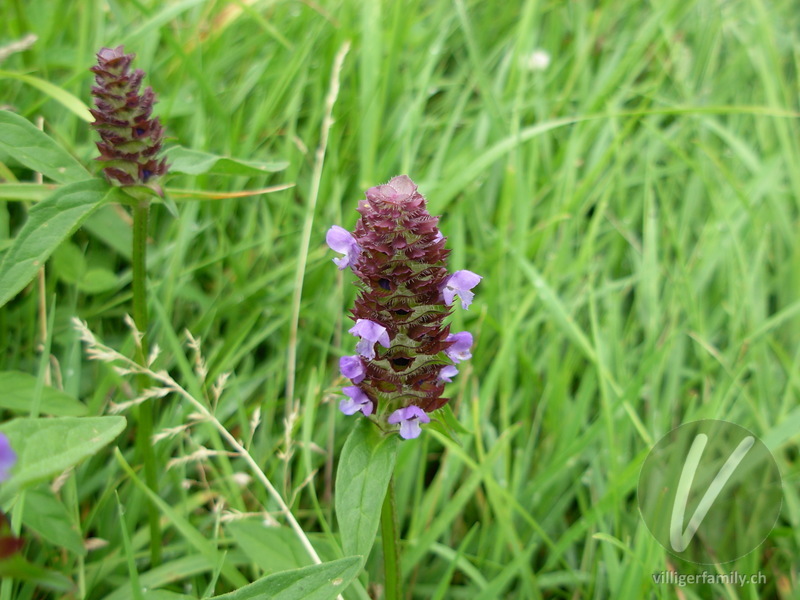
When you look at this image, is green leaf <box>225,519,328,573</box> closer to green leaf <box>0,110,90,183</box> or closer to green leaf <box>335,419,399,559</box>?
green leaf <box>335,419,399,559</box>

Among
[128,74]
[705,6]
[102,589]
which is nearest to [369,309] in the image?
[128,74]

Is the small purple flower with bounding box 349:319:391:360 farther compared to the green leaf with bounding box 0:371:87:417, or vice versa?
the green leaf with bounding box 0:371:87:417

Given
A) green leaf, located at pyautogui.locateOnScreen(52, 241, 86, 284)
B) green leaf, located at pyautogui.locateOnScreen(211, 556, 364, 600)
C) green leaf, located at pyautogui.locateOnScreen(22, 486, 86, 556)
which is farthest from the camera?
green leaf, located at pyautogui.locateOnScreen(52, 241, 86, 284)

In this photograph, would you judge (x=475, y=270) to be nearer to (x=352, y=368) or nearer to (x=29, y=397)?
(x=352, y=368)

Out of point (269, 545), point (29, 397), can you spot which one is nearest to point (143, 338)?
point (29, 397)

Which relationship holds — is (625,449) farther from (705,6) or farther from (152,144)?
(705,6)

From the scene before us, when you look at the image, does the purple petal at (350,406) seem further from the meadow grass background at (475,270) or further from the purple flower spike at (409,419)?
the meadow grass background at (475,270)

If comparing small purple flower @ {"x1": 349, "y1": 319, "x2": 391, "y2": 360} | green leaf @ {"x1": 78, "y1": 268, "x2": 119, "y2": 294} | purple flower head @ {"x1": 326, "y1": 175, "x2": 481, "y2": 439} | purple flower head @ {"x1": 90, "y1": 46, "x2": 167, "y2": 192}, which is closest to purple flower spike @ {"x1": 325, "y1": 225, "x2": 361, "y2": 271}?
purple flower head @ {"x1": 326, "y1": 175, "x2": 481, "y2": 439}
